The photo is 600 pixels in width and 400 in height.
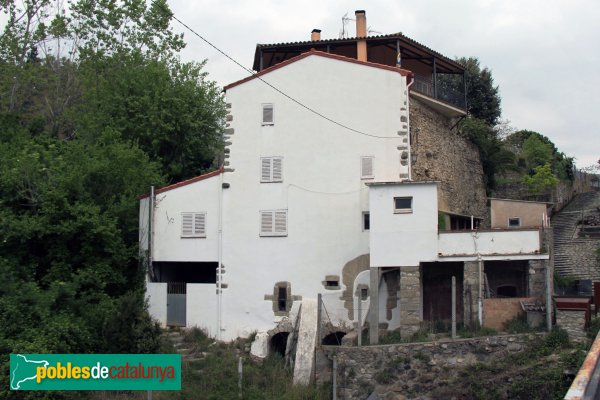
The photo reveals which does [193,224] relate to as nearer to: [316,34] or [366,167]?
[366,167]

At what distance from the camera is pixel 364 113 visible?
73.5ft

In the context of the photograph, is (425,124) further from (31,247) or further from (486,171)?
(31,247)

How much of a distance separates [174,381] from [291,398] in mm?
4074

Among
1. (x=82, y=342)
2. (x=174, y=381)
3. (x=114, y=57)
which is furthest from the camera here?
(x=114, y=57)

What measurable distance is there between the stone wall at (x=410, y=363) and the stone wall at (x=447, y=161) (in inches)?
269

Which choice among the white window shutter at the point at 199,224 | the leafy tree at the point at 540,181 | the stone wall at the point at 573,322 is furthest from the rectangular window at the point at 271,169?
the leafy tree at the point at 540,181

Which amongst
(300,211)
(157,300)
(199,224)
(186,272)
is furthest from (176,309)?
(300,211)

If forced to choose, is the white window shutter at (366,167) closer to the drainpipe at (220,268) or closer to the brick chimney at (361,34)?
the brick chimney at (361,34)

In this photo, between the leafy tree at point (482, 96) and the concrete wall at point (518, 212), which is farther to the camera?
the leafy tree at point (482, 96)

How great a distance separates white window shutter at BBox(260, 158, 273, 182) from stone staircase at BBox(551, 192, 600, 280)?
40.9ft

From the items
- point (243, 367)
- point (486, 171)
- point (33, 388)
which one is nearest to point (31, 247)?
point (33, 388)

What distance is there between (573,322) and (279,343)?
9.89 meters

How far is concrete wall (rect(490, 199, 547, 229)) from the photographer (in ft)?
77.9

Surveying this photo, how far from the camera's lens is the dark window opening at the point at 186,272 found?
81.9 feet
